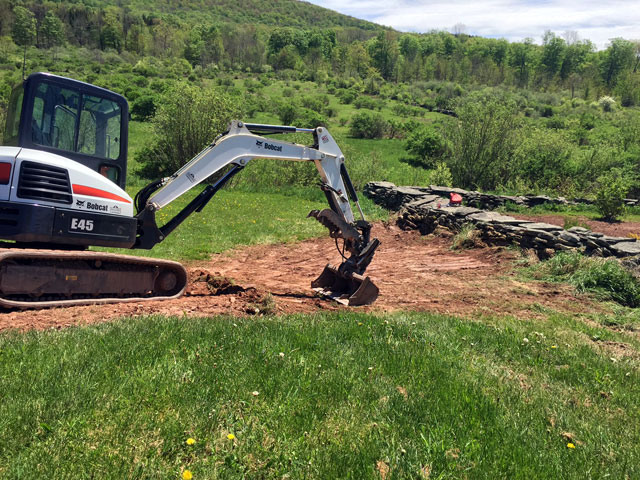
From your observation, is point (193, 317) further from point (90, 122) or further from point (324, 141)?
point (324, 141)

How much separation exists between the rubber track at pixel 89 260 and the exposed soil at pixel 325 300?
178mm

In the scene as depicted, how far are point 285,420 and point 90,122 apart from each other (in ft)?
16.4

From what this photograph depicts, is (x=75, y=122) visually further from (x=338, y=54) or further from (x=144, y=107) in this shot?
(x=338, y=54)

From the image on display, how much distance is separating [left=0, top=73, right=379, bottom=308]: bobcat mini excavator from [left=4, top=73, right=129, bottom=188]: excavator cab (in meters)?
0.01

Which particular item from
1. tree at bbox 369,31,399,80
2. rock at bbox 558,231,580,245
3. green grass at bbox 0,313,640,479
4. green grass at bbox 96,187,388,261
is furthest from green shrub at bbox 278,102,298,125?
tree at bbox 369,31,399,80

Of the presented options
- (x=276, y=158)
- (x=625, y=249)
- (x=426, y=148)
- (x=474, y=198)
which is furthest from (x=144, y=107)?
(x=625, y=249)

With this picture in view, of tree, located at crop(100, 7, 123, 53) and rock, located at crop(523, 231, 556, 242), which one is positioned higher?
tree, located at crop(100, 7, 123, 53)

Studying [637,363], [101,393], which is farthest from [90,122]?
[637,363]

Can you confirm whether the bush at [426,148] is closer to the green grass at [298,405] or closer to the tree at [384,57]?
the green grass at [298,405]

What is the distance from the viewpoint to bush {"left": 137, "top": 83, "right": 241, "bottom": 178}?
24.5 m

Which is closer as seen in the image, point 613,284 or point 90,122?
point 90,122

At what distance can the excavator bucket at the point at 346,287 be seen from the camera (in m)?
7.52

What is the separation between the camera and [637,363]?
547cm

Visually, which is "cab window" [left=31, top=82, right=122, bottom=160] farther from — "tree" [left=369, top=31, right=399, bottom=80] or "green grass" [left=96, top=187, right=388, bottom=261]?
"tree" [left=369, top=31, right=399, bottom=80]
